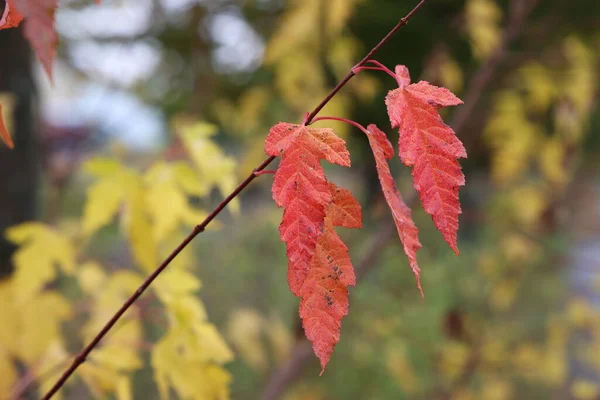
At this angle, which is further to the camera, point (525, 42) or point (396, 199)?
point (525, 42)

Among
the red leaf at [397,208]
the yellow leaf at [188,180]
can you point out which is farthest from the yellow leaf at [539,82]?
the red leaf at [397,208]

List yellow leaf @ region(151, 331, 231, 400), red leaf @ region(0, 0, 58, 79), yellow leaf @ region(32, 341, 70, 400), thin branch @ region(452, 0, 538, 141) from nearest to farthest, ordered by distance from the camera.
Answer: red leaf @ region(0, 0, 58, 79)
yellow leaf @ region(151, 331, 231, 400)
yellow leaf @ region(32, 341, 70, 400)
thin branch @ region(452, 0, 538, 141)

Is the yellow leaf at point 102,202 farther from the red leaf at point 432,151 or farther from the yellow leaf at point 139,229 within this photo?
the red leaf at point 432,151

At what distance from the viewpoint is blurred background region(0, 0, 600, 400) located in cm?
87

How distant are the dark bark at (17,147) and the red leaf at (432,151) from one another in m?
1.14

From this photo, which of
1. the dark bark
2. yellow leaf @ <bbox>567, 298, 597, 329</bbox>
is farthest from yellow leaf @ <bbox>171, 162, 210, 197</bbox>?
yellow leaf @ <bbox>567, 298, 597, 329</bbox>

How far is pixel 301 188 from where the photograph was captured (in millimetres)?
394

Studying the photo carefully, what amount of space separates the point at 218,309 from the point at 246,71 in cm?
148

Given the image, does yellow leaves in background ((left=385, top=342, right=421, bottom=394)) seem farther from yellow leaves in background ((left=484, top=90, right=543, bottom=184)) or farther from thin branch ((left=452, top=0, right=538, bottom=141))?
thin branch ((left=452, top=0, right=538, bottom=141))

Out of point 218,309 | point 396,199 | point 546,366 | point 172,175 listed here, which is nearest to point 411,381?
point 546,366

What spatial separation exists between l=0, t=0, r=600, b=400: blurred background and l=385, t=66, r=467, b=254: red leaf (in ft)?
1.36

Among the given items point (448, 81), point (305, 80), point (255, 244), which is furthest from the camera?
point (255, 244)

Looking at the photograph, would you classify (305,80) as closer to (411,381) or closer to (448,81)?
(448,81)

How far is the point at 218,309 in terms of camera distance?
312 cm
